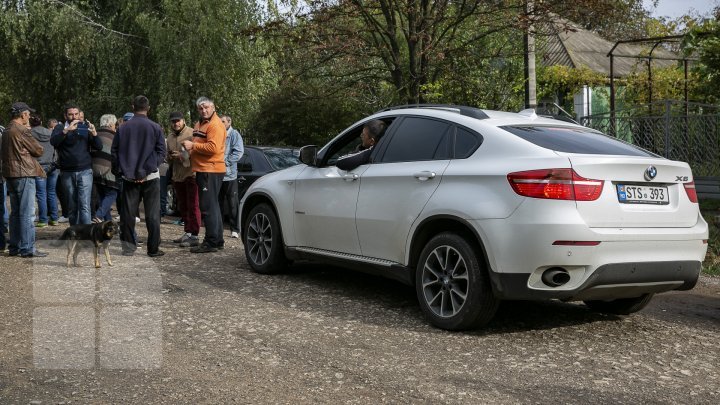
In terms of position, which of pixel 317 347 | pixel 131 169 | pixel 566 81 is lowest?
pixel 317 347

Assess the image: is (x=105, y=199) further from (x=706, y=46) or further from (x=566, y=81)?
(x=566, y=81)

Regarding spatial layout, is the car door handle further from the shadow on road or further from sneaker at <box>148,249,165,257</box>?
sneaker at <box>148,249,165,257</box>

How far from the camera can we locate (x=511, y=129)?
6625 mm

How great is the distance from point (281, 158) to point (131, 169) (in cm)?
445

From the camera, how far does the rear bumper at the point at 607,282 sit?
19.6ft

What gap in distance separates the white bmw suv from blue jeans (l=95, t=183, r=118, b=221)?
17.8ft

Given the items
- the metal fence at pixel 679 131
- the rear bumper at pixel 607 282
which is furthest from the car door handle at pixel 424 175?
the metal fence at pixel 679 131

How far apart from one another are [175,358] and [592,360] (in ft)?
9.30

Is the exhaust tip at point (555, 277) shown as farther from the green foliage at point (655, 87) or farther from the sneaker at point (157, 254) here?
the green foliage at point (655, 87)

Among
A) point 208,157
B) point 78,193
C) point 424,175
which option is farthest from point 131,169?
point 424,175

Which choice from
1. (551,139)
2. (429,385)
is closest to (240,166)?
(551,139)

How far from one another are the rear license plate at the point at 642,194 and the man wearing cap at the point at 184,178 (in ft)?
20.3

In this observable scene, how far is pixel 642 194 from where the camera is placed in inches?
243

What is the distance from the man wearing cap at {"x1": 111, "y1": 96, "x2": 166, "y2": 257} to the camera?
10305 mm
